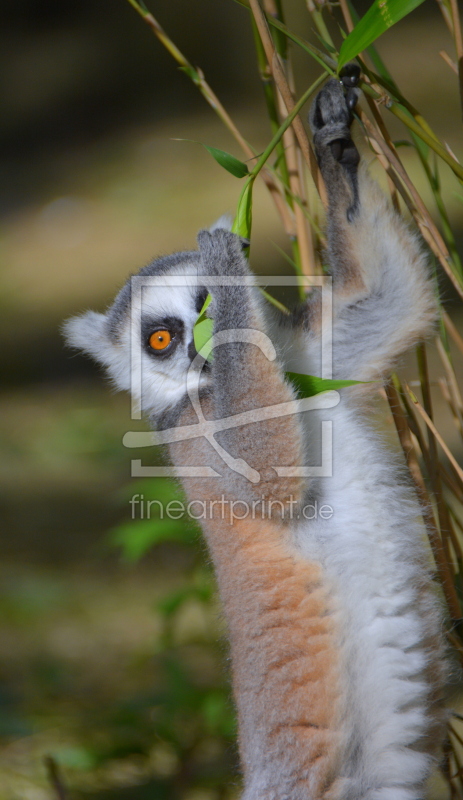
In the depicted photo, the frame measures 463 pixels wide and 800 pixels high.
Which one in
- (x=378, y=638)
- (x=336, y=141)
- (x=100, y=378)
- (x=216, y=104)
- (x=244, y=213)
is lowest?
(x=378, y=638)

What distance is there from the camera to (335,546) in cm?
163

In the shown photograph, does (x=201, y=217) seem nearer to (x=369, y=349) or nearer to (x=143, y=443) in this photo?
(x=143, y=443)

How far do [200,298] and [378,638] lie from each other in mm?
985

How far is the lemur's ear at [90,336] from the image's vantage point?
230 cm

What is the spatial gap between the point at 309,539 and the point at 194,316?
70 centimetres

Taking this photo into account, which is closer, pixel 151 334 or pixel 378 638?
pixel 378 638

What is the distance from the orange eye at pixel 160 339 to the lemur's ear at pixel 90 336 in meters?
0.28

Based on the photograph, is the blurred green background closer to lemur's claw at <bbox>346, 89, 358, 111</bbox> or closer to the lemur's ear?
the lemur's ear

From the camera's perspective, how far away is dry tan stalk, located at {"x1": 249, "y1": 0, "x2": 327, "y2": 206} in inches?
52.6

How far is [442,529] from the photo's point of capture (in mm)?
1690

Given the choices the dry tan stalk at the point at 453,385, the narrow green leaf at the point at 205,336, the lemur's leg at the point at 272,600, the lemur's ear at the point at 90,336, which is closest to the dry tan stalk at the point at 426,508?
the dry tan stalk at the point at 453,385

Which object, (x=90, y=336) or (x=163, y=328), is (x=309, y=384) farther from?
(x=90, y=336)

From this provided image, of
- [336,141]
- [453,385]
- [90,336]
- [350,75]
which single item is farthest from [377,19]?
[90,336]

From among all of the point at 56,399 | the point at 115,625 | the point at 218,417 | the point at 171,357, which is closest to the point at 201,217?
the point at 56,399
